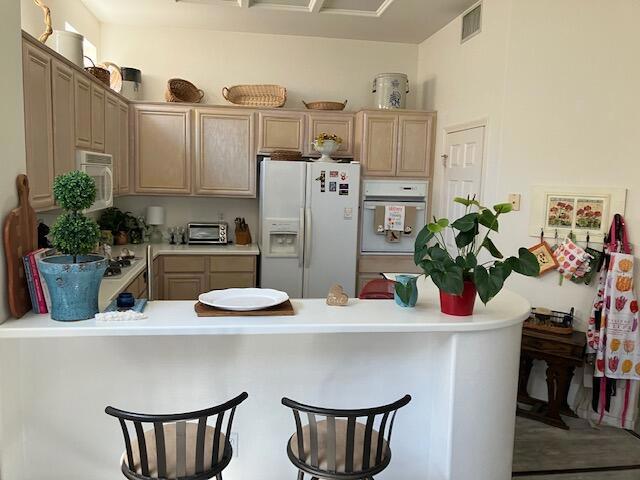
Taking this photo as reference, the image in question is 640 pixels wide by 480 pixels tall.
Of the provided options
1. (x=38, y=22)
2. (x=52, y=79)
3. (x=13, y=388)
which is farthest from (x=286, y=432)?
(x=38, y=22)

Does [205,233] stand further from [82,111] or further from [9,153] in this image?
[9,153]

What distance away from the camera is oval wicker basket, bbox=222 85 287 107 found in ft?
15.4

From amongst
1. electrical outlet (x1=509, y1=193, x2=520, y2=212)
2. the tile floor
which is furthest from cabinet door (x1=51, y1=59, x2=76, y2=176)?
the tile floor

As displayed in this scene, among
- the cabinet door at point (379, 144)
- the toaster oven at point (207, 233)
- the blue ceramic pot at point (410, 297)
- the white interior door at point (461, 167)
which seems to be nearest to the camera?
the blue ceramic pot at point (410, 297)

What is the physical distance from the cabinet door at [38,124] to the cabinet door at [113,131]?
3.72 feet

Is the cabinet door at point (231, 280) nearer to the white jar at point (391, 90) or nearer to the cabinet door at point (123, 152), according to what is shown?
the cabinet door at point (123, 152)

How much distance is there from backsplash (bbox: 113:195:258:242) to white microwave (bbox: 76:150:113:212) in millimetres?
1377

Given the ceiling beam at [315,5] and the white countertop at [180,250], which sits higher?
the ceiling beam at [315,5]

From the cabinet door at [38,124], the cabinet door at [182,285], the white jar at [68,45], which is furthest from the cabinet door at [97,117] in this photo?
the cabinet door at [182,285]

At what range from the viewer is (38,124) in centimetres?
242

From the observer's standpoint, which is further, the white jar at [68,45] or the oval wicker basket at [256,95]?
the oval wicker basket at [256,95]

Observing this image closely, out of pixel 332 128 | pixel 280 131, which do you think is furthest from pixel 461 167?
pixel 280 131

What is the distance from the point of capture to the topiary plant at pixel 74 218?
1714mm

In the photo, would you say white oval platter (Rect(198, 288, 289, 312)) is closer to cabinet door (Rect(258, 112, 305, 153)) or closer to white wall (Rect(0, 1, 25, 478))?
white wall (Rect(0, 1, 25, 478))
